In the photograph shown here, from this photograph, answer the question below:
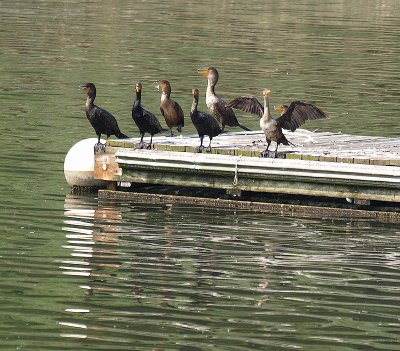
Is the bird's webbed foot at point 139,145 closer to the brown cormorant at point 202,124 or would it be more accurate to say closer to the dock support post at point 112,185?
the dock support post at point 112,185

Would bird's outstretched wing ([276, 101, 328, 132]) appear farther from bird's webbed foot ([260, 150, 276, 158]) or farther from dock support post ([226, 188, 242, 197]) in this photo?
dock support post ([226, 188, 242, 197])

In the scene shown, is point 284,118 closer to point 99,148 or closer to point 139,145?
point 139,145

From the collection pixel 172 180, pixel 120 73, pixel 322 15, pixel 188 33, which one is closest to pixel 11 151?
pixel 172 180

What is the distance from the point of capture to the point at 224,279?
15.8 m

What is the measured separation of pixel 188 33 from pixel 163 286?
136 ft

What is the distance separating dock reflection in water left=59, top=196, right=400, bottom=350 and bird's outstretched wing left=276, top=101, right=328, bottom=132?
1.40 meters

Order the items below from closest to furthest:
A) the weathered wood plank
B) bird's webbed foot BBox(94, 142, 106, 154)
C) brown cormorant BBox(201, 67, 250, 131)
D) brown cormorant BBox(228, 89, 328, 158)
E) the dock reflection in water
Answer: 1. the dock reflection in water
2. the weathered wood plank
3. brown cormorant BBox(228, 89, 328, 158)
4. bird's webbed foot BBox(94, 142, 106, 154)
5. brown cormorant BBox(201, 67, 250, 131)

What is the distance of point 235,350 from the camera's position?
12.8 meters

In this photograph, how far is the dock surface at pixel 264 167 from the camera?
19.8 m

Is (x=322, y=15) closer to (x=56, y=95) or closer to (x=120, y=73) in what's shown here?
(x=120, y=73)

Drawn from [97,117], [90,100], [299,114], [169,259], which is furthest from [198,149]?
[169,259]

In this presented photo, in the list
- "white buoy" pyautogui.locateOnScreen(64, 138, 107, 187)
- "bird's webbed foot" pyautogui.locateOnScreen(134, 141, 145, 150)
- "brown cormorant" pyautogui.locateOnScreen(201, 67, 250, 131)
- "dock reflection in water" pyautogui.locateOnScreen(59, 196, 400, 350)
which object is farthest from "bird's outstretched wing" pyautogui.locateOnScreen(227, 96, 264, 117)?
"white buoy" pyautogui.locateOnScreen(64, 138, 107, 187)

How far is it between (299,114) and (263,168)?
1092mm

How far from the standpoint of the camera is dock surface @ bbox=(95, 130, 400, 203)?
1980 cm
